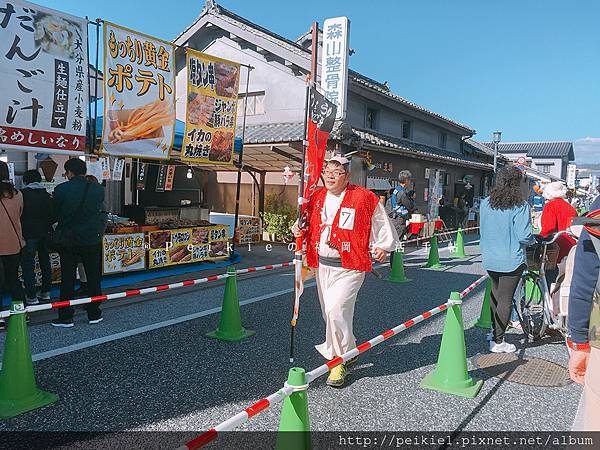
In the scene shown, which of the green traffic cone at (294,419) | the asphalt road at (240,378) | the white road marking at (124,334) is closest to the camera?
the green traffic cone at (294,419)

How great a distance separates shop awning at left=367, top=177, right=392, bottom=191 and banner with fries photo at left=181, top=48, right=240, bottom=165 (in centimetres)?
619

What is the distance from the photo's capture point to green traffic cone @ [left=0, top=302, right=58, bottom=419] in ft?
11.7

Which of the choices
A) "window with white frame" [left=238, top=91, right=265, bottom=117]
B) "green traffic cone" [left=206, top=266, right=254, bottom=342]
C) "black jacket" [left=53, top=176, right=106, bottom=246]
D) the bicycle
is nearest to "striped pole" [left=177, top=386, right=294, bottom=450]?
"green traffic cone" [left=206, top=266, right=254, bottom=342]

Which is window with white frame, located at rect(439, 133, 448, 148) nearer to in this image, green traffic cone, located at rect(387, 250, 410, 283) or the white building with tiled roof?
the white building with tiled roof

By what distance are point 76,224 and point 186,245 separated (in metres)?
4.13

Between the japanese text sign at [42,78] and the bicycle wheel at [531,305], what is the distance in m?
6.69

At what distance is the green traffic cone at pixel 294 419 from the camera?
2350mm

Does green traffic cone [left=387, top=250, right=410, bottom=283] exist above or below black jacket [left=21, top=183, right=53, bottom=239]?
below

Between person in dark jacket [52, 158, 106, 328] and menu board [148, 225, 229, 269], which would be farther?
menu board [148, 225, 229, 269]

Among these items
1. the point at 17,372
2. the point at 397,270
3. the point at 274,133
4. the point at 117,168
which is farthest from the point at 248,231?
the point at 17,372

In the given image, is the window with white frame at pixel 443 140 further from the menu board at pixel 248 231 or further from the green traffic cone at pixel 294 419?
→ the green traffic cone at pixel 294 419

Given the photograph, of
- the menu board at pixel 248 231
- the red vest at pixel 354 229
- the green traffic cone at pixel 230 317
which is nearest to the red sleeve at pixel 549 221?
the red vest at pixel 354 229

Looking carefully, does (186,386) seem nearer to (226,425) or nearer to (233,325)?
(233,325)

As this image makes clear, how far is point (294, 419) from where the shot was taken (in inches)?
93.2
